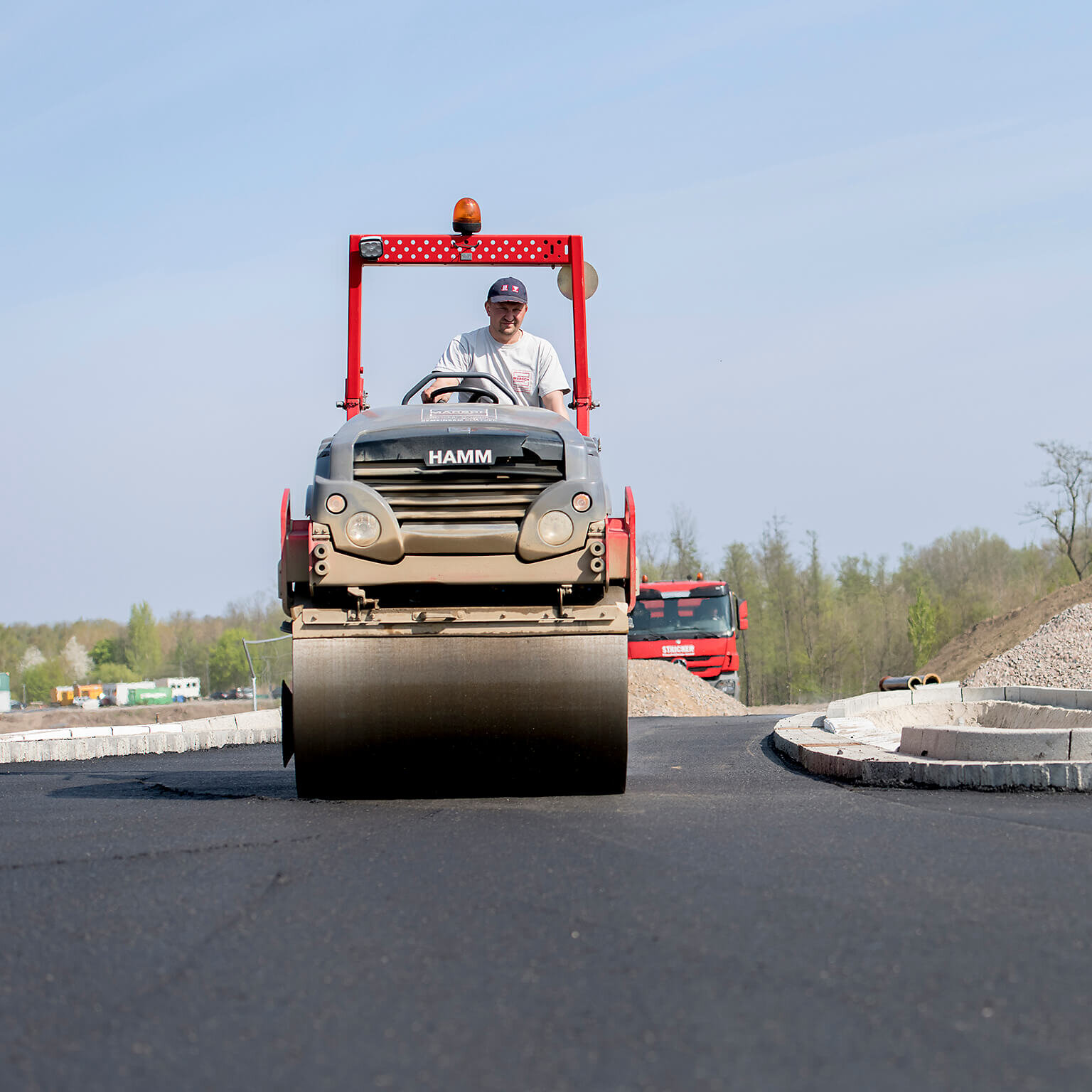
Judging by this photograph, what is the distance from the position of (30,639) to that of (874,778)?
13966cm

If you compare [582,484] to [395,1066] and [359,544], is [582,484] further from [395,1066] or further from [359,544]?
[395,1066]

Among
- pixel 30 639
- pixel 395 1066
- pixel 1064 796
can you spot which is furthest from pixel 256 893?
pixel 30 639

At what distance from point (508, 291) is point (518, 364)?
17.9 inches

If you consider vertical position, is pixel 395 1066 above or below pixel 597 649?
below

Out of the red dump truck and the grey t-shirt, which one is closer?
the grey t-shirt

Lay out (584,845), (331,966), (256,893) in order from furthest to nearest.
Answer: (584,845) < (256,893) < (331,966)

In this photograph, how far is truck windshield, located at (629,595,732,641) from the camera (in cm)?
3108

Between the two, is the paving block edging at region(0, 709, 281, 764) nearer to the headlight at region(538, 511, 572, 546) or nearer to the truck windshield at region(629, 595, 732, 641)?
the headlight at region(538, 511, 572, 546)

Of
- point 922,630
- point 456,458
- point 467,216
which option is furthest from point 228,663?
point 456,458

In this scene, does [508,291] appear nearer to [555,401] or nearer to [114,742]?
[555,401]

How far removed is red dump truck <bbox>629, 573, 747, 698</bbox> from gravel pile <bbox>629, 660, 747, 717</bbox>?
913mm

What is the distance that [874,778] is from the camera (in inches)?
307

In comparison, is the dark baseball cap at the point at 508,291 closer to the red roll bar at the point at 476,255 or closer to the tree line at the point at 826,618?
the red roll bar at the point at 476,255

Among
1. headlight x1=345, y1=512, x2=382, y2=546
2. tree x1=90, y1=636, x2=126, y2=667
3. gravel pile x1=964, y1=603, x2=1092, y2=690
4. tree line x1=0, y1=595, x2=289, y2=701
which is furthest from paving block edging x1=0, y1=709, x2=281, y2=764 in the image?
tree x1=90, y1=636, x2=126, y2=667
